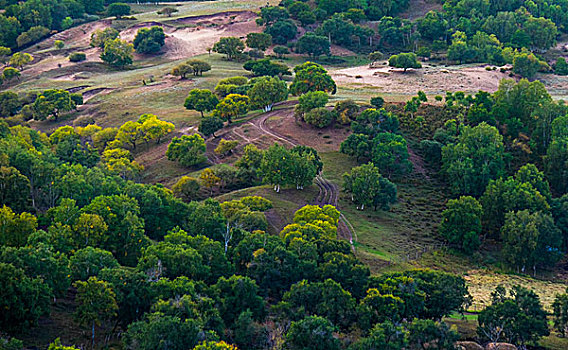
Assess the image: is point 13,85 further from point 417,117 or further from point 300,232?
point 300,232

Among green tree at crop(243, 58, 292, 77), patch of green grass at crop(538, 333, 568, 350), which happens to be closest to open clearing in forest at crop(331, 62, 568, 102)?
green tree at crop(243, 58, 292, 77)

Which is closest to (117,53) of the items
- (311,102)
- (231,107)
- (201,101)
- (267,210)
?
(201,101)

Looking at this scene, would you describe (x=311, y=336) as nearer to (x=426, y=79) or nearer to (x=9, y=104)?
(x=426, y=79)

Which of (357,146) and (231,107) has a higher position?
(231,107)

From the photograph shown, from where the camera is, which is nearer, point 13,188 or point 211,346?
Answer: point 211,346

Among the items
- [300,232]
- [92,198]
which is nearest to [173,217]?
[92,198]

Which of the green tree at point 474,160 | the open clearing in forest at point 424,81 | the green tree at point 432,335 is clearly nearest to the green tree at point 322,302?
the green tree at point 432,335

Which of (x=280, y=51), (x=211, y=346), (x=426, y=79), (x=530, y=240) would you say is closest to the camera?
(x=211, y=346)
